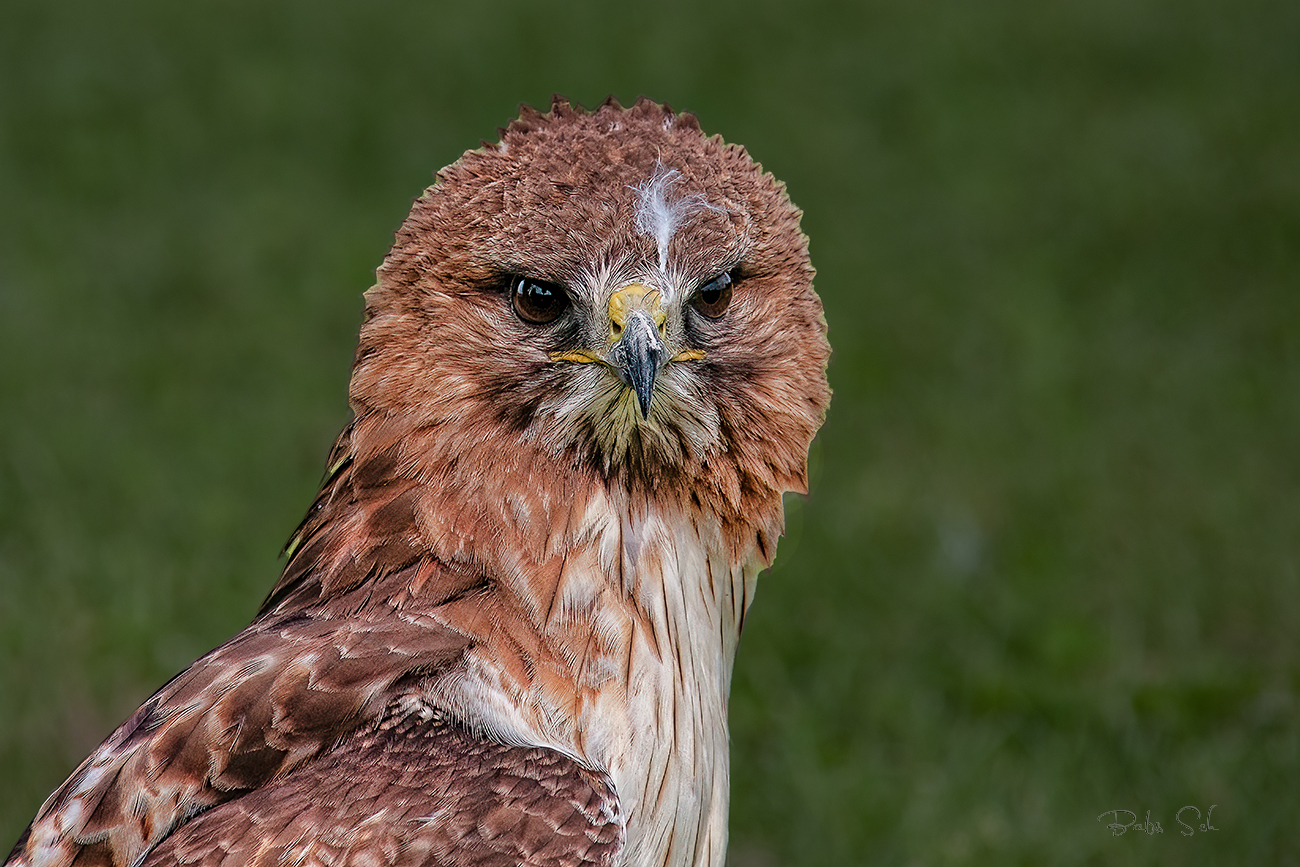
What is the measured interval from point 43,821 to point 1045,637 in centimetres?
372

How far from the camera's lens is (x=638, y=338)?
2633 mm

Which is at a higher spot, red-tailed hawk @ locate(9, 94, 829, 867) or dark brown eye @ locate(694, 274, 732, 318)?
dark brown eye @ locate(694, 274, 732, 318)

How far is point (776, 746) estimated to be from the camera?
494 centimetres

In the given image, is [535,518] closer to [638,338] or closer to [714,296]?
[638,338]

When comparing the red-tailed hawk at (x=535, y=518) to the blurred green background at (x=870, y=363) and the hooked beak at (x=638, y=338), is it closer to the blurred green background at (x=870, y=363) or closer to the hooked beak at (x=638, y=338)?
the hooked beak at (x=638, y=338)

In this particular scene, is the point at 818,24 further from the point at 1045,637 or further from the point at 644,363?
the point at 644,363

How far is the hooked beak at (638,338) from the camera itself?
2609 mm

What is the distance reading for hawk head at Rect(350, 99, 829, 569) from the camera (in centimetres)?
275

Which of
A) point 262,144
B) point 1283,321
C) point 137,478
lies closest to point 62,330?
point 137,478

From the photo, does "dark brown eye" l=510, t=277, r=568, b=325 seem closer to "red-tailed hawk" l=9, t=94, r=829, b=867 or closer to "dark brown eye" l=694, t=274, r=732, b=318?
"red-tailed hawk" l=9, t=94, r=829, b=867
